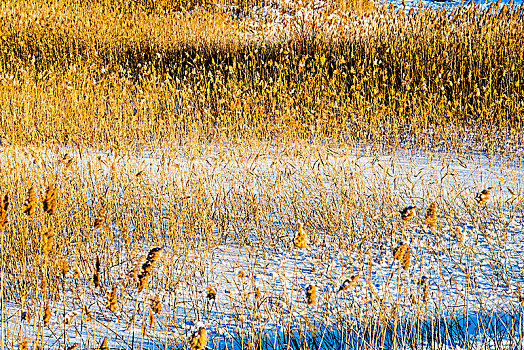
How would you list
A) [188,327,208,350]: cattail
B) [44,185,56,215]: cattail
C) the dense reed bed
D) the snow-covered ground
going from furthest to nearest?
the dense reed bed < the snow-covered ground < [44,185,56,215]: cattail < [188,327,208,350]: cattail

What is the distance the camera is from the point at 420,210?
2.74 meters

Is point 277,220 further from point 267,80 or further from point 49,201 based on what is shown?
point 267,80

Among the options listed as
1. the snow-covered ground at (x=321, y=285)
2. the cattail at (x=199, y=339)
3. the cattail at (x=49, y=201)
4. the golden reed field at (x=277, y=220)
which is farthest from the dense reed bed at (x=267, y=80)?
the cattail at (x=199, y=339)

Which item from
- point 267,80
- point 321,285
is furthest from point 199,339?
point 267,80

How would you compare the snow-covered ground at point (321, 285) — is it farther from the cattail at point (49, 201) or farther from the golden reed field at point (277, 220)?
the cattail at point (49, 201)

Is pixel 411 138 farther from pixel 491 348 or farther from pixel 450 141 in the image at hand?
pixel 491 348

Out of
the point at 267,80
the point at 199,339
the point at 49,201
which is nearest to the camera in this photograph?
the point at 199,339

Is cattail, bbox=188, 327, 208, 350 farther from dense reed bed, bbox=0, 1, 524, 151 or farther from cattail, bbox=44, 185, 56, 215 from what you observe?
dense reed bed, bbox=0, 1, 524, 151

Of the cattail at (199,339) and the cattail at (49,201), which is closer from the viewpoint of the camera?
the cattail at (199,339)

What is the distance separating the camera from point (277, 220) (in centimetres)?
270

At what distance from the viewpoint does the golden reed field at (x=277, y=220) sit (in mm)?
1629

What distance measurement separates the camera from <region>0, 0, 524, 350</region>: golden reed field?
1.63 meters

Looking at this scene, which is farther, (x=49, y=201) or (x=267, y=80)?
(x=267, y=80)

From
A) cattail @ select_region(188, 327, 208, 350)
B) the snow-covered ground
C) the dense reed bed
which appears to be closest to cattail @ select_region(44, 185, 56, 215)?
the snow-covered ground
